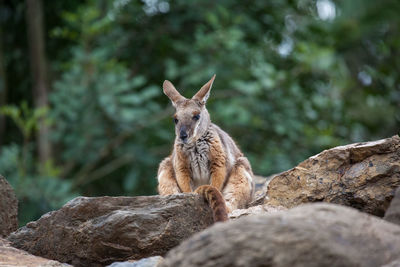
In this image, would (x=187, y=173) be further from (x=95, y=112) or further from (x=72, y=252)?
(x=95, y=112)

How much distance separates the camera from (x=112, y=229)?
547 centimetres

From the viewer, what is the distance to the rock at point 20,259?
205 inches

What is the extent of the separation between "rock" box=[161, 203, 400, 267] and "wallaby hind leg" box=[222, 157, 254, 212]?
10.4ft

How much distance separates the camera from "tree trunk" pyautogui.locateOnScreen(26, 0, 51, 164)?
50.5ft

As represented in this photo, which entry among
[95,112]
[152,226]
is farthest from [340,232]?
[95,112]

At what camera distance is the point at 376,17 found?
12.8 m

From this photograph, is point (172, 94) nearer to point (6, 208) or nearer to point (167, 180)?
point (167, 180)

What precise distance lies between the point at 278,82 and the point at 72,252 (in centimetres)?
972

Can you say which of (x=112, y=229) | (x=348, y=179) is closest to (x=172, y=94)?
(x=348, y=179)

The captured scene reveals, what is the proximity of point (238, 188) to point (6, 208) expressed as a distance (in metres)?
2.83

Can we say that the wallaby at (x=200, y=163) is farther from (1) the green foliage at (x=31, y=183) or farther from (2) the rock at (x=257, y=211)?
(1) the green foliage at (x=31, y=183)

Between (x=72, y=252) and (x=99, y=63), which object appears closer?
(x=72, y=252)

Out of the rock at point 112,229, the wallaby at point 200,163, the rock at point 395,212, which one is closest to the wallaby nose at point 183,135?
the wallaby at point 200,163

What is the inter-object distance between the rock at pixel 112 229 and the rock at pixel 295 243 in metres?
1.63
